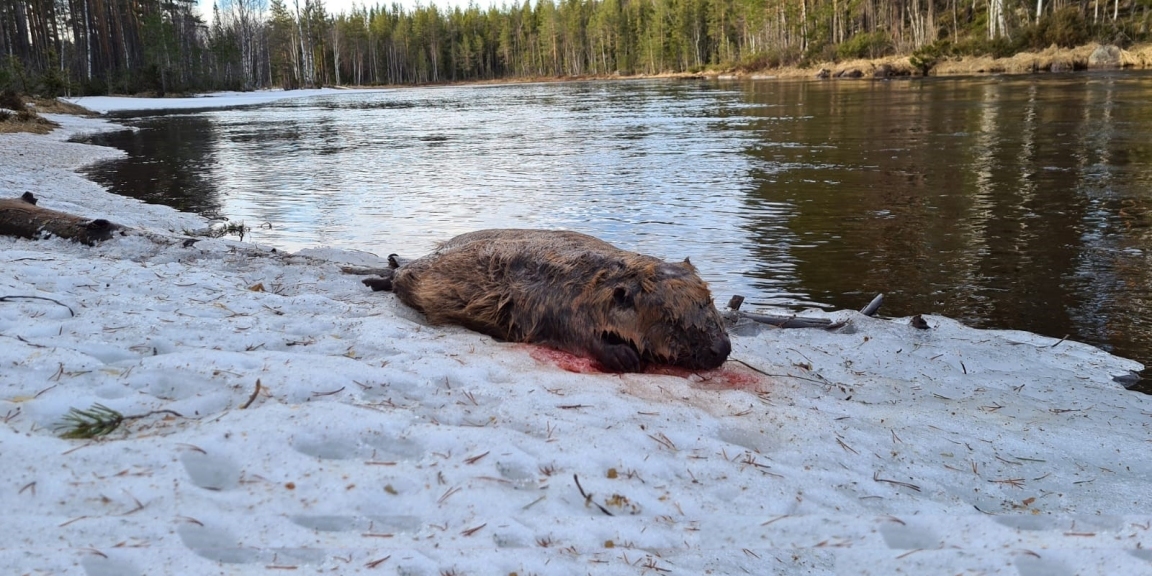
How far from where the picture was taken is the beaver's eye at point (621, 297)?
4758 mm

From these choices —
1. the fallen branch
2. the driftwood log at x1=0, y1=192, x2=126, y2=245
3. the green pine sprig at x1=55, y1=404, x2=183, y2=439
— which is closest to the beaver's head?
the fallen branch

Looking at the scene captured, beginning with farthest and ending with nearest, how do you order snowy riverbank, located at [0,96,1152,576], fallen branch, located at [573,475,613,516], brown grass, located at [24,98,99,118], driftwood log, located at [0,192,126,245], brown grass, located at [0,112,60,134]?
brown grass, located at [24,98,99,118], brown grass, located at [0,112,60,134], driftwood log, located at [0,192,126,245], fallen branch, located at [573,475,613,516], snowy riverbank, located at [0,96,1152,576]

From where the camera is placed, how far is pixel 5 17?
60062 millimetres

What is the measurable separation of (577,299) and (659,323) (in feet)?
1.88

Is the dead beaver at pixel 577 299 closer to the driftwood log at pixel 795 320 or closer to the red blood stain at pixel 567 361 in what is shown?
the red blood stain at pixel 567 361

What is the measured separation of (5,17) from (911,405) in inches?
3001

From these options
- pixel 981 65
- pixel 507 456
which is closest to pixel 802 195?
pixel 507 456

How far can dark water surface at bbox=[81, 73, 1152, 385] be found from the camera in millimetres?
7859

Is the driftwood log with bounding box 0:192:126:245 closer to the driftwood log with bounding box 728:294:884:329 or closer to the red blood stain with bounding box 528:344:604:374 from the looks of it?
the red blood stain with bounding box 528:344:604:374

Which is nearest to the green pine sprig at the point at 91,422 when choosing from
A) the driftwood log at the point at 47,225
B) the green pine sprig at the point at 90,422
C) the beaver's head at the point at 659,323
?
the green pine sprig at the point at 90,422

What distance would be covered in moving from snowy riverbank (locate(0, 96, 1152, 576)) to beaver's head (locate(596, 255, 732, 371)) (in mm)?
203

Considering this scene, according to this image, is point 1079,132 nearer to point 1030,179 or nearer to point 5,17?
point 1030,179

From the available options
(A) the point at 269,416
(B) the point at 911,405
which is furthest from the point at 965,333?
(A) the point at 269,416

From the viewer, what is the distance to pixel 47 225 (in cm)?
736
